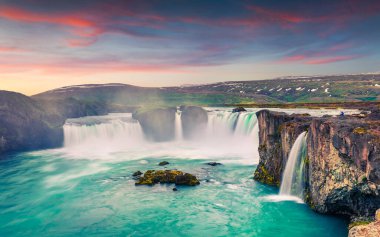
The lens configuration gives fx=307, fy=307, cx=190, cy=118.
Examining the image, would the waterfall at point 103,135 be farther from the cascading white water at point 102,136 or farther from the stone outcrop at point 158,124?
the stone outcrop at point 158,124

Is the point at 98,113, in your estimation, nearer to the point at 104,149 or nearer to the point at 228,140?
the point at 104,149

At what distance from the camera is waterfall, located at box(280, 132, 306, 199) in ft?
105

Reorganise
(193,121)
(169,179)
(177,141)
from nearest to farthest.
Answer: (169,179) → (177,141) → (193,121)

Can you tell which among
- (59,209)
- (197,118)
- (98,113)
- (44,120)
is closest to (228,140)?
(197,118)

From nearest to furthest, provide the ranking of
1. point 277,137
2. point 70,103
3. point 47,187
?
1. point 277,137
2. point 47,187
3. point 70,103

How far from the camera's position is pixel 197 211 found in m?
32.4

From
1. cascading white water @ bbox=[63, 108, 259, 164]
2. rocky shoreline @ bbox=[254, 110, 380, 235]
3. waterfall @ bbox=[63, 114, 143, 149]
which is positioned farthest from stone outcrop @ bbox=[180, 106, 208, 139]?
rocky shoreline @ bbox=[254, 110, 380, 235]

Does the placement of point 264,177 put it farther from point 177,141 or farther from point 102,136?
point 102,136

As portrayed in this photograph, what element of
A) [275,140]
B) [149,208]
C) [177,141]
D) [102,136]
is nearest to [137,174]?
[149,208]

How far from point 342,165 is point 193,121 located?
66.4 m

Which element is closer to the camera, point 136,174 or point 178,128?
point 136,174

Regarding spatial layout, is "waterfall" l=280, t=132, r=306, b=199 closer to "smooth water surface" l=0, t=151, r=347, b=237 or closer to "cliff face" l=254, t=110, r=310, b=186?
"cliff face" l=254, t=110, r=310, b=186

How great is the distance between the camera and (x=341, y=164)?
82.0 feet

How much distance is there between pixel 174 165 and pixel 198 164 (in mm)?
4274
